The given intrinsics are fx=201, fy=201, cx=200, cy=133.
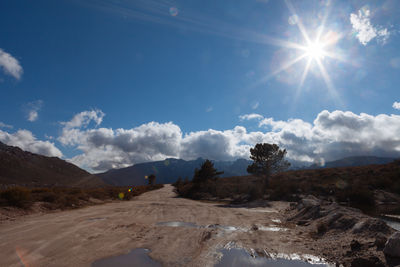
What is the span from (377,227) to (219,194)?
23.8m

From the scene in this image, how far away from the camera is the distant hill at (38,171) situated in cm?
8075

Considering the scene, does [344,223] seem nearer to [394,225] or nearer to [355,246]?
[355,246]

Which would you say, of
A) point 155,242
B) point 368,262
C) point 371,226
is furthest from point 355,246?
point 155,242

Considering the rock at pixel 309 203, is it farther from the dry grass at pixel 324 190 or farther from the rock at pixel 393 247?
the rock at pixel 393 247

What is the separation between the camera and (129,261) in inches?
193

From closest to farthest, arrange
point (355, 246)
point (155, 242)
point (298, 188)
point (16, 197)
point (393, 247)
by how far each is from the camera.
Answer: point (393, 247) < point (355, 246) < point (155, 242) < point (16, 197) < point (298, 188)

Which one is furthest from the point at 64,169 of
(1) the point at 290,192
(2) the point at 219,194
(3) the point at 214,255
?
(3) the point at 214,255

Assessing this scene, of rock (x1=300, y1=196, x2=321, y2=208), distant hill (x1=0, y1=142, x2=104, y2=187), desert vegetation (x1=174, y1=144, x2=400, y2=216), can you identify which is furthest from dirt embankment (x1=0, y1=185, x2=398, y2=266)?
distant hill (x1=0, y1=142, x2=104, y2=187)

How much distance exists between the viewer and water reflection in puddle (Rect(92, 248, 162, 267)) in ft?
15.4

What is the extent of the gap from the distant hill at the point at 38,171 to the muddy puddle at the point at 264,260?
304 feet

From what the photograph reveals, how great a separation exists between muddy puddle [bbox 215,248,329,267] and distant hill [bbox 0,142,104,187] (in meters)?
92.7

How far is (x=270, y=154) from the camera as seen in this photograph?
3169 centimetres

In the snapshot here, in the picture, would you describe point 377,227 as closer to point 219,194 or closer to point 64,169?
point 219,194

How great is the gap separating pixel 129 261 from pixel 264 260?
342 centimetres
